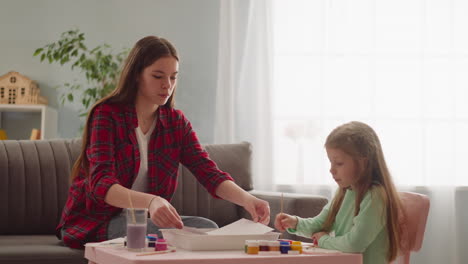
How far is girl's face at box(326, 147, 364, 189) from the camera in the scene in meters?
1.90

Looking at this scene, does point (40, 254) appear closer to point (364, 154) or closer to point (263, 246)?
point (263, 246)

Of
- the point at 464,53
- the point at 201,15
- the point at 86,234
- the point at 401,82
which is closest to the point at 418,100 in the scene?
the point at 401,82

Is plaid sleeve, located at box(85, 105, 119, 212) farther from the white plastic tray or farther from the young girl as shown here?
the young girl

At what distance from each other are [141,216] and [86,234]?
2.52ft

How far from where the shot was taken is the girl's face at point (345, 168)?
190cm

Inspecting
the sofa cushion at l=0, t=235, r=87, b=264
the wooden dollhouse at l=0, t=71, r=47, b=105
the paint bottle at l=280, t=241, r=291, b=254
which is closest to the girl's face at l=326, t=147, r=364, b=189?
the paint bottle at l=280, t=241, r=291, b=254

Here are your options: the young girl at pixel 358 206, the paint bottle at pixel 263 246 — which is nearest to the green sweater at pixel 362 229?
the young girl at pixel 358 206

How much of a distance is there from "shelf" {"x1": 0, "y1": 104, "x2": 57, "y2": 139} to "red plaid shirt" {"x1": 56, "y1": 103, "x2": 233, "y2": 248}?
4.91 feet

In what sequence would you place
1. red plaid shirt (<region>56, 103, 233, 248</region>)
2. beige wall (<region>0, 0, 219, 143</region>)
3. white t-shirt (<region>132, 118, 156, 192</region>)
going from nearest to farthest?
red plaid shirt (<region>56, 103, 233, 248</region>), white t-shirt (<region>132, 118, 156, 192</region>), beige wall (<region>0, 0, 219, 143</region>)

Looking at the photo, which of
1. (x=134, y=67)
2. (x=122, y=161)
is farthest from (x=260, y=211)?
(x=134, y=67)

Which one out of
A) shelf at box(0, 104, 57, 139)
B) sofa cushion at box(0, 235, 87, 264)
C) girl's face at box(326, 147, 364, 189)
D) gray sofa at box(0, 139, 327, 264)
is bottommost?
sofa cushion at box(0, 235, 87, 264)

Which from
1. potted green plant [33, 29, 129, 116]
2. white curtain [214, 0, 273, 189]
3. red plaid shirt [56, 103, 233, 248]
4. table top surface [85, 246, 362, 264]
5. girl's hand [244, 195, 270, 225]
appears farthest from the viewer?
white curtain [214, 0, 273, 189]

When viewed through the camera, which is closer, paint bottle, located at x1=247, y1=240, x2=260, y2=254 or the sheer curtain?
paint bottle, located at x1=247, y1=240, x2=260, y2=254

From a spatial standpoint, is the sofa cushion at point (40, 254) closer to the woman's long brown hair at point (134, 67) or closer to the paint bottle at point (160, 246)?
the woman's long brown hair at point (134, 67)
